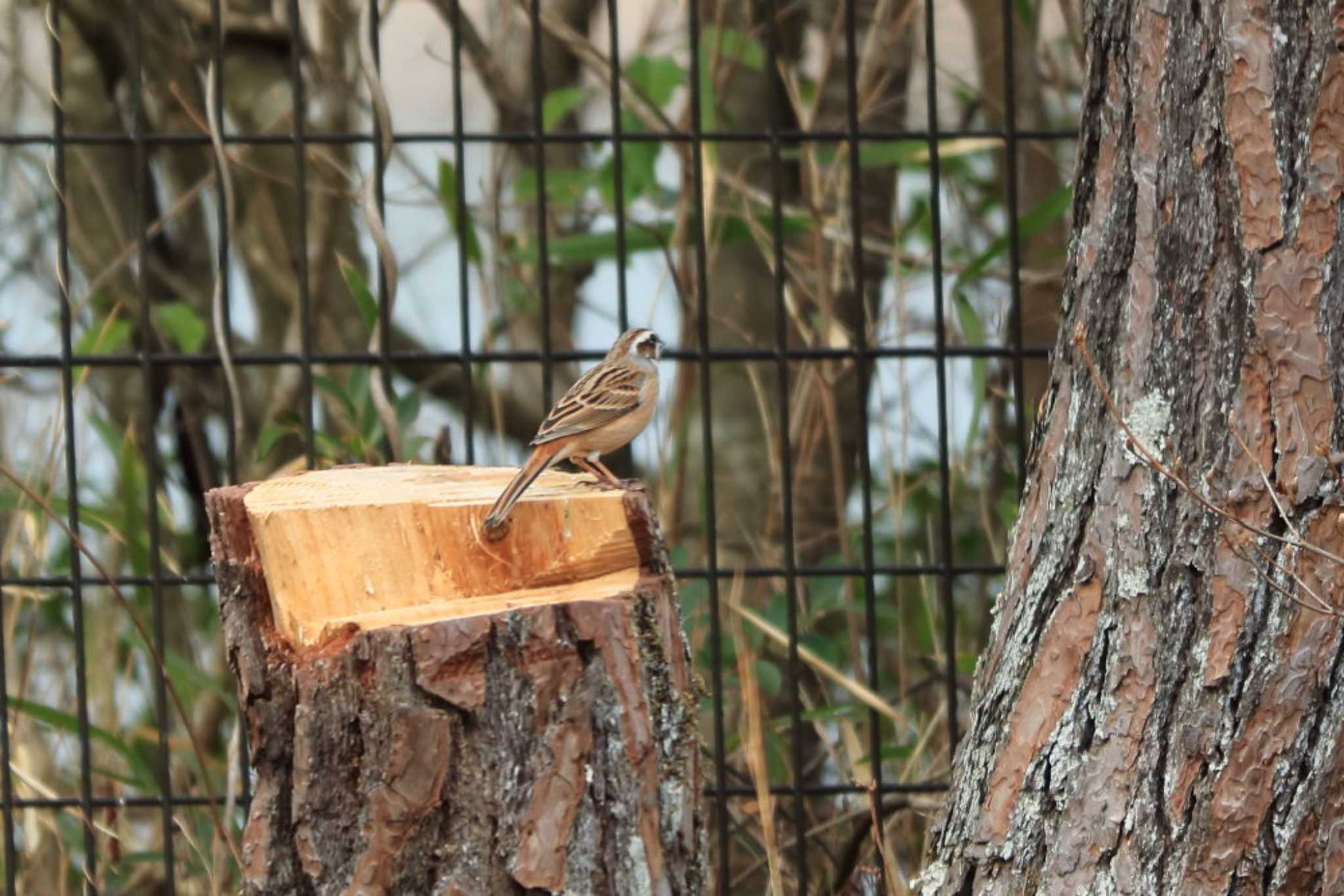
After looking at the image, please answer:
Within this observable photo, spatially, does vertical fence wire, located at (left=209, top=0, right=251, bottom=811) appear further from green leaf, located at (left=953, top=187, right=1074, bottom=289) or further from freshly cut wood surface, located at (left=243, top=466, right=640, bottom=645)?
green leaf, located at (left=953, top=187, right=1074, bottom=289)

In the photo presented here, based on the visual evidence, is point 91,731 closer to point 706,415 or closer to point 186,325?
point 186,325

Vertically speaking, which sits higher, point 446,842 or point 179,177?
point 179,177

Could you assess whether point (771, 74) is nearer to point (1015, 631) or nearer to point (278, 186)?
point (1015, 631)

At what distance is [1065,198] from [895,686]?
7.97ft

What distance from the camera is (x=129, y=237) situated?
7.28m

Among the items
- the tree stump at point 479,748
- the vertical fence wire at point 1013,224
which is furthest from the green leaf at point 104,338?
the tree stump at point 479,748

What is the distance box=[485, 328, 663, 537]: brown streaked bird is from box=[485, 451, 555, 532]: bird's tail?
0.11m

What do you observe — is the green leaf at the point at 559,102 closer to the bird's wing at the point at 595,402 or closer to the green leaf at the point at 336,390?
the green leaf at the point at 336,390

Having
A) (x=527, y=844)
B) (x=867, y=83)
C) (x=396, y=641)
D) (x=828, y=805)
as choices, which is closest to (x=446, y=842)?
(x=527, y=844)

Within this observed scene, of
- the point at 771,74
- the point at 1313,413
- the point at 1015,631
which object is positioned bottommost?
the point at 1015,631

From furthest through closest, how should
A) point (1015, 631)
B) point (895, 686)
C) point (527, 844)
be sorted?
1. point (895, 686)
2. point (1015, 631)
3. point (527, 844)

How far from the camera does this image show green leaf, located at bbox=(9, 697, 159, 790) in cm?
466

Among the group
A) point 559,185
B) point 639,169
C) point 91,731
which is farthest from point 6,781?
point 559,185

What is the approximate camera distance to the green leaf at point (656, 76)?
18.0 ft
